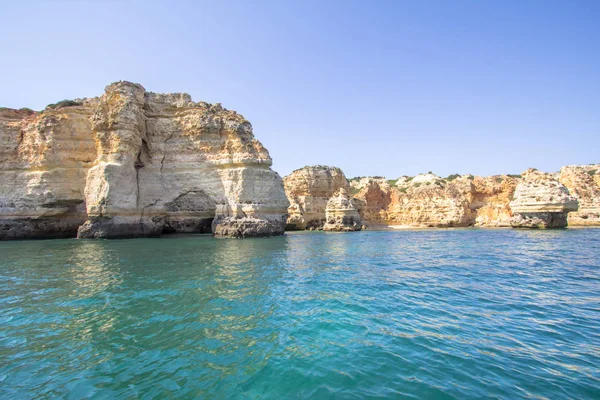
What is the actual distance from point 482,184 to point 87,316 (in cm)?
5720

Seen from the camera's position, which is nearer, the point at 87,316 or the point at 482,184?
the point at 87,316

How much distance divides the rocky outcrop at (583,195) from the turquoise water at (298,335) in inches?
1568

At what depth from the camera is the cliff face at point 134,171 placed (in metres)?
25.0

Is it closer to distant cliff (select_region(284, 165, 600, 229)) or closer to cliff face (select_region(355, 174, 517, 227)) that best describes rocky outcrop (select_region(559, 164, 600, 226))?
distant cliff (select_region(284, 165, 600, 229))

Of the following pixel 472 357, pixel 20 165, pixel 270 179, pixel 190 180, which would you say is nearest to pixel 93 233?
pixel 190 180

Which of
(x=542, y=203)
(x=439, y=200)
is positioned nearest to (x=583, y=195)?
(x=542, y=203)

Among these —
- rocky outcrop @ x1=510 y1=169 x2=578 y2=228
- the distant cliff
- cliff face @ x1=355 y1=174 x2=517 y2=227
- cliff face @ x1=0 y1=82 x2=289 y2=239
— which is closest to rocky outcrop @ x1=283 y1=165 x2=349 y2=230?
the distant cliff

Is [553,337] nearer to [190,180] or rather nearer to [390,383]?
[390,383]

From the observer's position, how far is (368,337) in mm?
5113

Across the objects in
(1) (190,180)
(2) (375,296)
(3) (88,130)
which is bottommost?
(2) (375,296)

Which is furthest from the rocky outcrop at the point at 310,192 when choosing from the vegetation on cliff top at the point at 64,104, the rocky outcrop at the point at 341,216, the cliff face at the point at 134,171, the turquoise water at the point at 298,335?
the turquoise water at the point at 298,335

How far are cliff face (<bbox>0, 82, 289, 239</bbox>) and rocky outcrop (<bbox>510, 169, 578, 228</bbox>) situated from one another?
26.1 metres

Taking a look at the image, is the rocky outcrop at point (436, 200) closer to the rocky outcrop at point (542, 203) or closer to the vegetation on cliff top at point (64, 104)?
the rocky outcrop at point (542, 203)

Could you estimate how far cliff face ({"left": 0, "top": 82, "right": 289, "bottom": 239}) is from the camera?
25.0 metres
